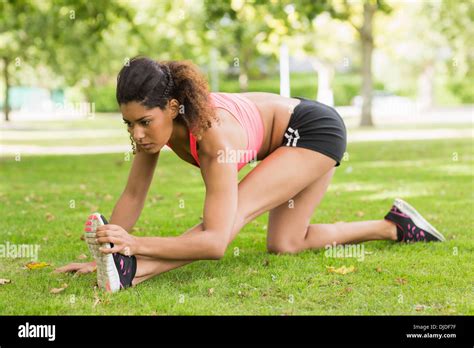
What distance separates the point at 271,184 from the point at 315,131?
22.6 inches

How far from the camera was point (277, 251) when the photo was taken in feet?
18.5

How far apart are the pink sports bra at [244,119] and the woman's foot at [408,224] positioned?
4.59 feet

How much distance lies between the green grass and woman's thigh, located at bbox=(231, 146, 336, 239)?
456mm

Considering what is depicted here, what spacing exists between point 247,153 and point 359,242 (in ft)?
4.83

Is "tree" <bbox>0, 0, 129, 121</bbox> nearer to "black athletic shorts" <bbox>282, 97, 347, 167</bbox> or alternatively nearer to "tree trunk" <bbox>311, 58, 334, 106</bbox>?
"black athletic shorts" <bbox>282, 97, 347, 167</bbox>

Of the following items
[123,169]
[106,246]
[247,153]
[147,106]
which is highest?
[147,106]

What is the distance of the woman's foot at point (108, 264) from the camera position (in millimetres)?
4312

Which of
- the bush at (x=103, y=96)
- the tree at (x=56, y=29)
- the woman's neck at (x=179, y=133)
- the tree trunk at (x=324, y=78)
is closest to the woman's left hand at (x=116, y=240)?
the woman's neck at (x=179, y=133)

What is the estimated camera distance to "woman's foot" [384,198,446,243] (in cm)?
590

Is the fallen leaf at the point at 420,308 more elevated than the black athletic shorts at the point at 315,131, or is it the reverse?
the black athletic shorts at the point at 315,131

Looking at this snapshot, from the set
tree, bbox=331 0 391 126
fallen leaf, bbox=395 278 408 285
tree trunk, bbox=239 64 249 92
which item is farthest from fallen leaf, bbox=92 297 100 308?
tree trunk, bbox=239 64 249 92

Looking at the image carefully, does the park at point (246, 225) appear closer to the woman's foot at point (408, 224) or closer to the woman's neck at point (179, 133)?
the woman's foot at point (408, 224)
